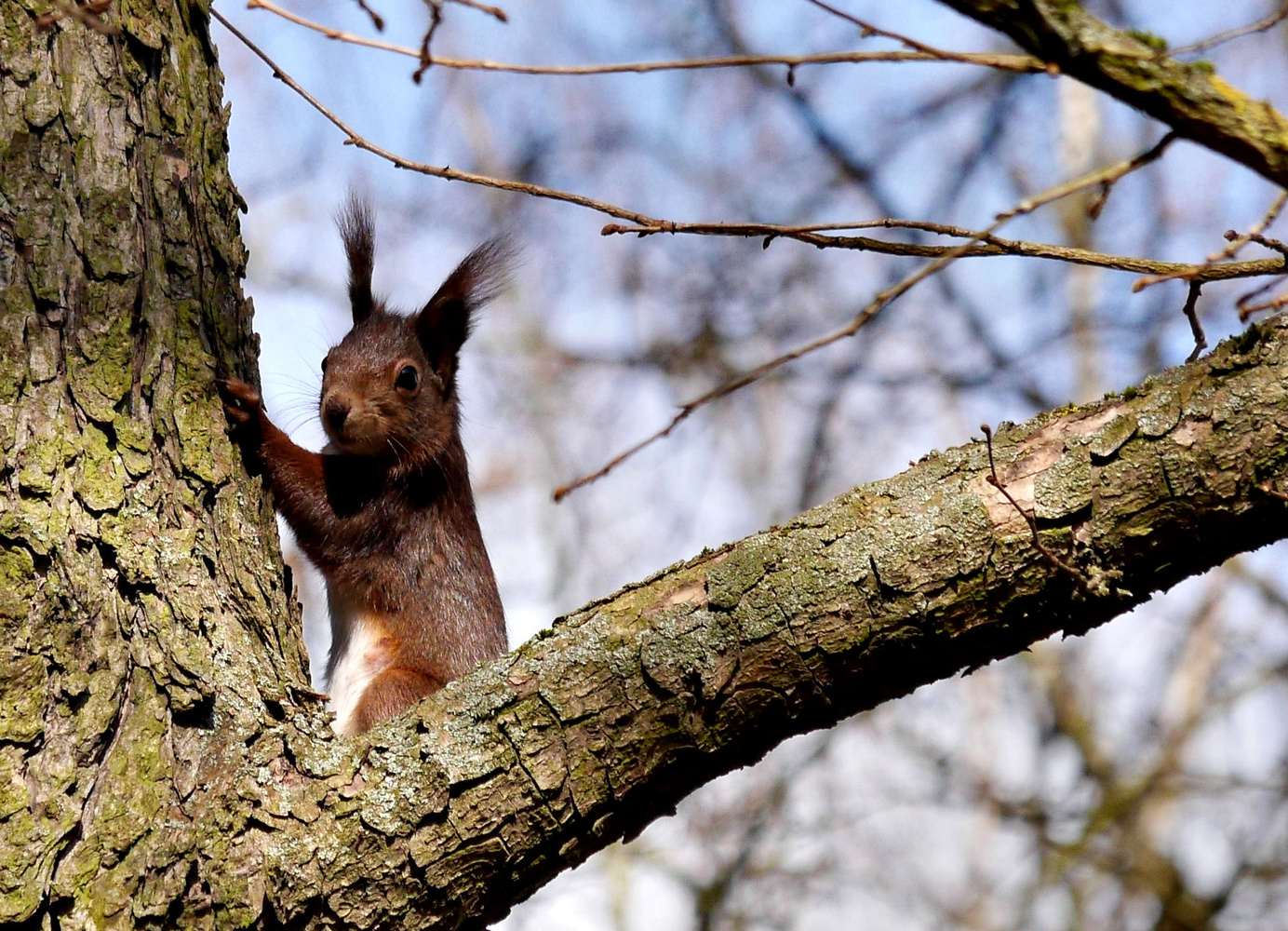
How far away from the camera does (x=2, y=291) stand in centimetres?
193

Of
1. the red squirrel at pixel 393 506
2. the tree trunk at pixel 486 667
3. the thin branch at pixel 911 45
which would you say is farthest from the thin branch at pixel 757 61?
the red squirrel at pixel 393 506

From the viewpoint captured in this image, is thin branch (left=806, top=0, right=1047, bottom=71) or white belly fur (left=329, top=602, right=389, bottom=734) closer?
thin branch (left=806, top=0, right=1047, bottom=71)

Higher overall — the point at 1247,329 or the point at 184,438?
the point at 184,438

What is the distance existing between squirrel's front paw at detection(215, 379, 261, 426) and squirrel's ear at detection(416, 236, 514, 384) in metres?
1.23

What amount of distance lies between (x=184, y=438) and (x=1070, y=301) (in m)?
8.02

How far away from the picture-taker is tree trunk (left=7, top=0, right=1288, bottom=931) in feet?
5.59

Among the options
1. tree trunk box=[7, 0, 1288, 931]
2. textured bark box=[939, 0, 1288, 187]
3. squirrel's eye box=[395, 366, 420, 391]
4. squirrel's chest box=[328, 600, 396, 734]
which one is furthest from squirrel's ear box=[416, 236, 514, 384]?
textured bark box=[939, 0, 1288, 187]

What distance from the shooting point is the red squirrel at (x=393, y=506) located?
9.70ft

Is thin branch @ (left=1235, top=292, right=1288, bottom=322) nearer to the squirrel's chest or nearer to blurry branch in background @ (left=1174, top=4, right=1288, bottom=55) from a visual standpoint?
blurry branch in background @ (left=1174, top=4, right=1288, bottom=55)

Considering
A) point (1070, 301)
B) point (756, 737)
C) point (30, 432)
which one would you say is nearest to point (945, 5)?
point (756, 737)

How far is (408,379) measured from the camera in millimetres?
3352

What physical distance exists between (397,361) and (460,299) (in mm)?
281

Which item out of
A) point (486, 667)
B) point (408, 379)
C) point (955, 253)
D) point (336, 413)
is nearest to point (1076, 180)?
point (955, 253)

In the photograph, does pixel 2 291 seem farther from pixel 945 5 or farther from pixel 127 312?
pixel 945 5
